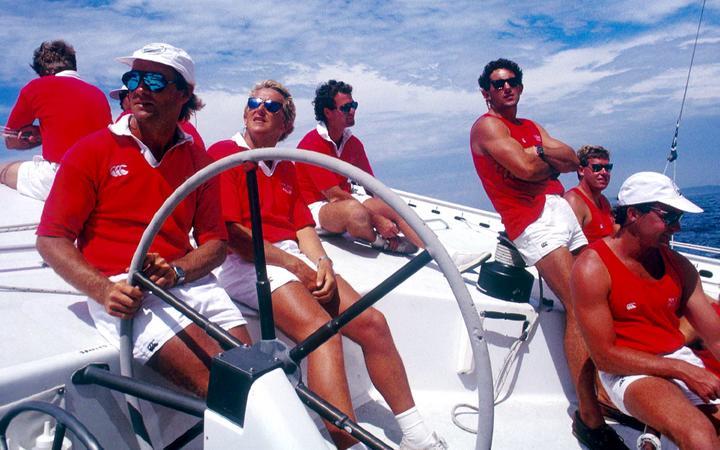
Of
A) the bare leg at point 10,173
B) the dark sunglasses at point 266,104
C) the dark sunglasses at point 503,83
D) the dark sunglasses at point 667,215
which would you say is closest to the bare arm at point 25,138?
the bare leg at point 10,173

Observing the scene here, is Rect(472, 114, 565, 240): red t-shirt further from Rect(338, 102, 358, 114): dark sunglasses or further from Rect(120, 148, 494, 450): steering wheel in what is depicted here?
Rect(120, 148, 494, 450): steering wheel

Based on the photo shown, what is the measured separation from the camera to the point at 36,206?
377cm

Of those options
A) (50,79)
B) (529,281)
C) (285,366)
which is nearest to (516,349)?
(529,281)

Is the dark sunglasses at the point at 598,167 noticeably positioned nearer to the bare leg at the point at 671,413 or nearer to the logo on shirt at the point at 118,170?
the bare leg at the point at 671,413

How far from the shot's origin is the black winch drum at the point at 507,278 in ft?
8.84

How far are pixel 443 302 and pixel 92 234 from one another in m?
1.47

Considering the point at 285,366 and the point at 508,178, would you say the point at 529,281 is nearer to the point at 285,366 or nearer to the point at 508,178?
the point at 508,178

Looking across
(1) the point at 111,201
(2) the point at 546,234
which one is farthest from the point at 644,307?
(1) the point at 111,201

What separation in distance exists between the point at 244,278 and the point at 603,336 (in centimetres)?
131

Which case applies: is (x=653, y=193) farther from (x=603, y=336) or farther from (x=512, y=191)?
(x=512, y=191)

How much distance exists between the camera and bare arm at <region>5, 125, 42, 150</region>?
137 inches

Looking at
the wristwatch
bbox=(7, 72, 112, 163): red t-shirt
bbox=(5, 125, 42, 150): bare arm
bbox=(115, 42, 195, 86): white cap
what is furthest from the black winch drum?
bbox=(5, 125, 42, 150): bare arm

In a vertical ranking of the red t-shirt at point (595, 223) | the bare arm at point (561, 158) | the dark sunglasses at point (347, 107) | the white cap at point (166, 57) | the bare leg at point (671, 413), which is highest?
the white cap at point (166, 57)

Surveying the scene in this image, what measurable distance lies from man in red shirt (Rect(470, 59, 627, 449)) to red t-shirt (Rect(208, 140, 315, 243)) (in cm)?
98
